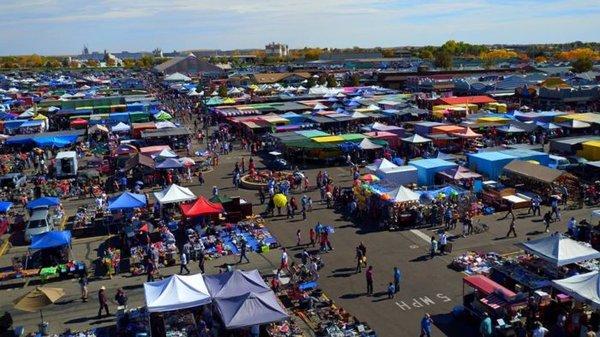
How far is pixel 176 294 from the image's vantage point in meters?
12.6

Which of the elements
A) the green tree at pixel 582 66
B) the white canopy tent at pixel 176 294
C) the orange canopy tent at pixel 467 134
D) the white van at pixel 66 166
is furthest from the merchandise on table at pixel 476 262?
the green tree at pixel 582 66

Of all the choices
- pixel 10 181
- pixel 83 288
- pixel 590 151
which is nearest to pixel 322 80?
pixel 590 151

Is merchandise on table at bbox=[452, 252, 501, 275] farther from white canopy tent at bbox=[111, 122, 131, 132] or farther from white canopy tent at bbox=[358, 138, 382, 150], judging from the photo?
white canopy tent at bbox=[111, 122, 131, 132]

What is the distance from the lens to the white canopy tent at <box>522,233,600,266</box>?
1355 cm

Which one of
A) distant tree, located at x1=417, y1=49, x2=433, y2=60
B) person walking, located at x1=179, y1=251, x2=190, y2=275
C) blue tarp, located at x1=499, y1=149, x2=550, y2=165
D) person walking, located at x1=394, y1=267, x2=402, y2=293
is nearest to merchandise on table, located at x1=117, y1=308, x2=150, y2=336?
person walking, located at x1=179, y1=251, x2=190, y2=275

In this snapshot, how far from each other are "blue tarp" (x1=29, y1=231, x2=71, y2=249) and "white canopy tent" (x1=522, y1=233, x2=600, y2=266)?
1379 cm

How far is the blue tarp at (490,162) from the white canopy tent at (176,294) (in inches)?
657

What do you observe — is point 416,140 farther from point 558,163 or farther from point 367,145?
point 558,163

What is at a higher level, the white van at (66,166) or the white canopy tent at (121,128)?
the white canopy tent at (121,128)

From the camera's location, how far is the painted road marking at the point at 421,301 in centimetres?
1347

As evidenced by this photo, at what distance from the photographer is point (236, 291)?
12.6 m

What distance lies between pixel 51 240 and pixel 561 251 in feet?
48.2

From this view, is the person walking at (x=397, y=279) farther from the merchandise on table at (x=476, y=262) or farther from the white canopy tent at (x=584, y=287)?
the white canopy tent at (x=584, y=287)

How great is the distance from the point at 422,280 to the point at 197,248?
7162 millimetres
